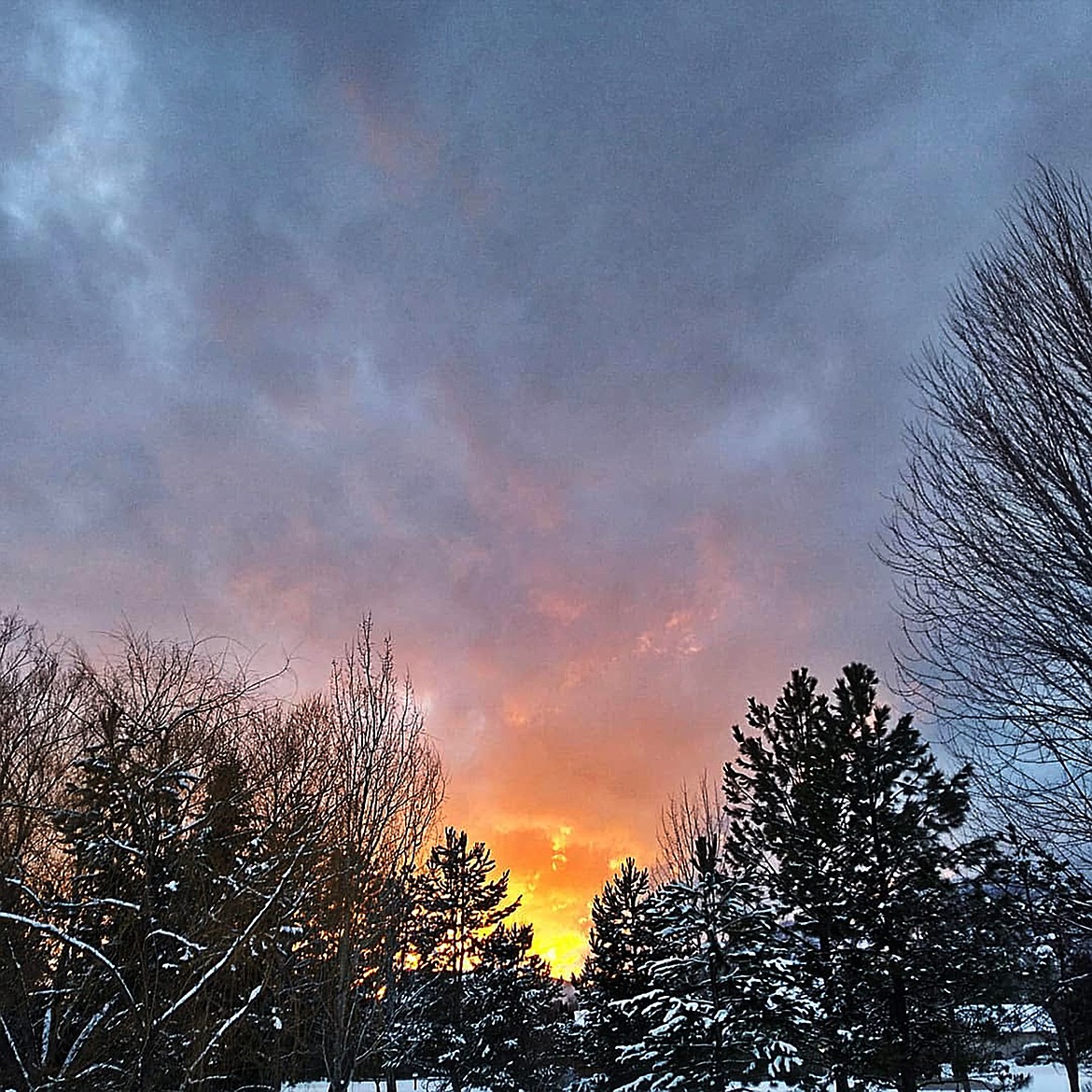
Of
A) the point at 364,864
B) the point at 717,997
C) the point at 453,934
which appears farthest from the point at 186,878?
the point at 453,934

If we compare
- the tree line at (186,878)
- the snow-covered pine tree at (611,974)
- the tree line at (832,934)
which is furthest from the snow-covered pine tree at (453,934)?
the tree line at (186,878)

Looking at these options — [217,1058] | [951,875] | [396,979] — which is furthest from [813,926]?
[217,1058]

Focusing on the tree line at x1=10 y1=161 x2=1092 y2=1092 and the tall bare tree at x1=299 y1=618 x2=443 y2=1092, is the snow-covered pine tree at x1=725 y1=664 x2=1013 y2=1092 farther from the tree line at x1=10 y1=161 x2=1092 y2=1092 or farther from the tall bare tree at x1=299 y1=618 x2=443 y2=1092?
the tall bare tree at x1=299 y1=618 x2=443 y2=1092

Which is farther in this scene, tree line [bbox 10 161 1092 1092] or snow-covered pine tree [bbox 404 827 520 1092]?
snow-covered pine tree [bbox 404 827 520 1092]

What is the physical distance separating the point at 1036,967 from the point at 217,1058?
8050 mm

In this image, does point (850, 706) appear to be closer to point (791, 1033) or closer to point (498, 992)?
point (791, 1033)

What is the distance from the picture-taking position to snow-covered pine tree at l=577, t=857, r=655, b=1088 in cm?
2572

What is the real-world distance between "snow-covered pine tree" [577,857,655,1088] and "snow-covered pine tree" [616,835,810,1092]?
270 inches

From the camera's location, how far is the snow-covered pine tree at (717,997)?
16.0 m

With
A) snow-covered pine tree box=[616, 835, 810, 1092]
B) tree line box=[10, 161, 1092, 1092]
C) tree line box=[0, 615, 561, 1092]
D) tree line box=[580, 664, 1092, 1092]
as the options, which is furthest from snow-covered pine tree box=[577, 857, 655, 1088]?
tree line box=[0, 615, 561, 1092]

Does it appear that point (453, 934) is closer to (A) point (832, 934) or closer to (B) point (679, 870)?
(B) point (679, 870)

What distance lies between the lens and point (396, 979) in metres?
15.7

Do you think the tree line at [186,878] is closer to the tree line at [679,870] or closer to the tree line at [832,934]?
the tree line at [679,870]

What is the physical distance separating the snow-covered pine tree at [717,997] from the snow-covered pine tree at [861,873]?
942 millimetres
